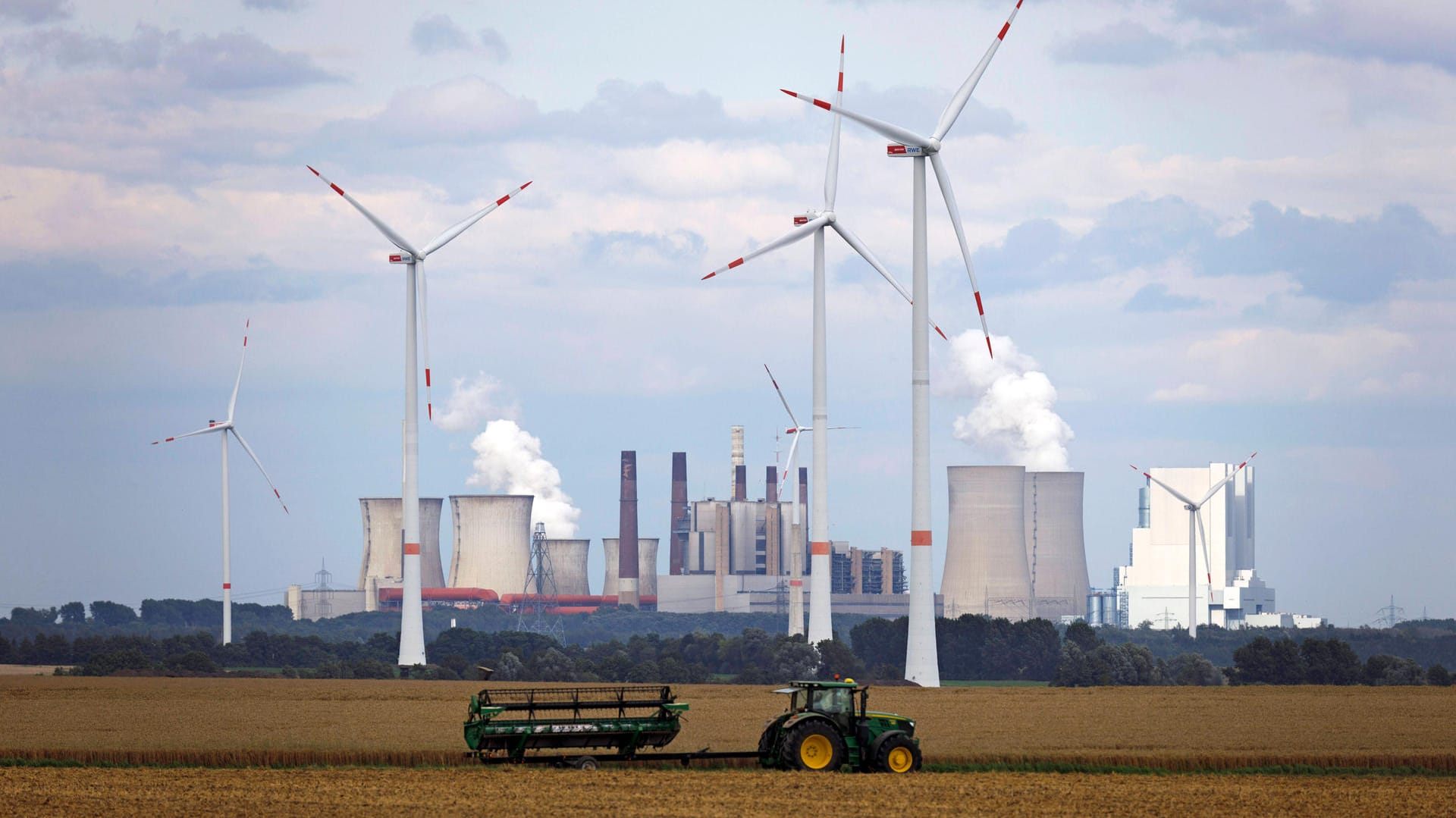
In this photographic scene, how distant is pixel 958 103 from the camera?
7125 cm

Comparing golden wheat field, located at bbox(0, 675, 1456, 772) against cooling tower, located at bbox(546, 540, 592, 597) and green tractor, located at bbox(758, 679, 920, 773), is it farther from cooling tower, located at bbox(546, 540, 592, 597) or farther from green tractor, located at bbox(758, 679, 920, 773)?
cooling tower, located at bbox(546, 540, 592, 597)

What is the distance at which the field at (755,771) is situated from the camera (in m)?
30.2

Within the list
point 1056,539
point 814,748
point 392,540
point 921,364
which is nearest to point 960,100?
point 921,364

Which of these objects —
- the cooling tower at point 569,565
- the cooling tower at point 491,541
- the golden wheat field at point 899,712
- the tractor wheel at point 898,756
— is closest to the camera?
the tractor wheel at point 898,756

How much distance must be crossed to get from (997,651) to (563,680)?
33.3m

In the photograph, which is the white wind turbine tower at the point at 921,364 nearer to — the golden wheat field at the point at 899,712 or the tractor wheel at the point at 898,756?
the golden wheat field at the point at 899,712

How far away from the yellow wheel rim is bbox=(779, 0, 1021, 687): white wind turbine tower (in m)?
32.4

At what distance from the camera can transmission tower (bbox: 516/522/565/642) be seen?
7411 inches

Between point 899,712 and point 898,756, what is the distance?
2076cm

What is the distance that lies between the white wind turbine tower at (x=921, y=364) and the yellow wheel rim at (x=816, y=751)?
32.4 meters

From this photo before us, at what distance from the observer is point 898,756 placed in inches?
1347

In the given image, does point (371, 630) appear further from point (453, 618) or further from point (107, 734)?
point (107, 734)

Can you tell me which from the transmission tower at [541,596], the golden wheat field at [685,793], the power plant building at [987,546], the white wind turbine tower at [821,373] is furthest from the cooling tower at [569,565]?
the golden wheat field at [685,793]

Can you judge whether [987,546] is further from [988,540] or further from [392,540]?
[392,540]
